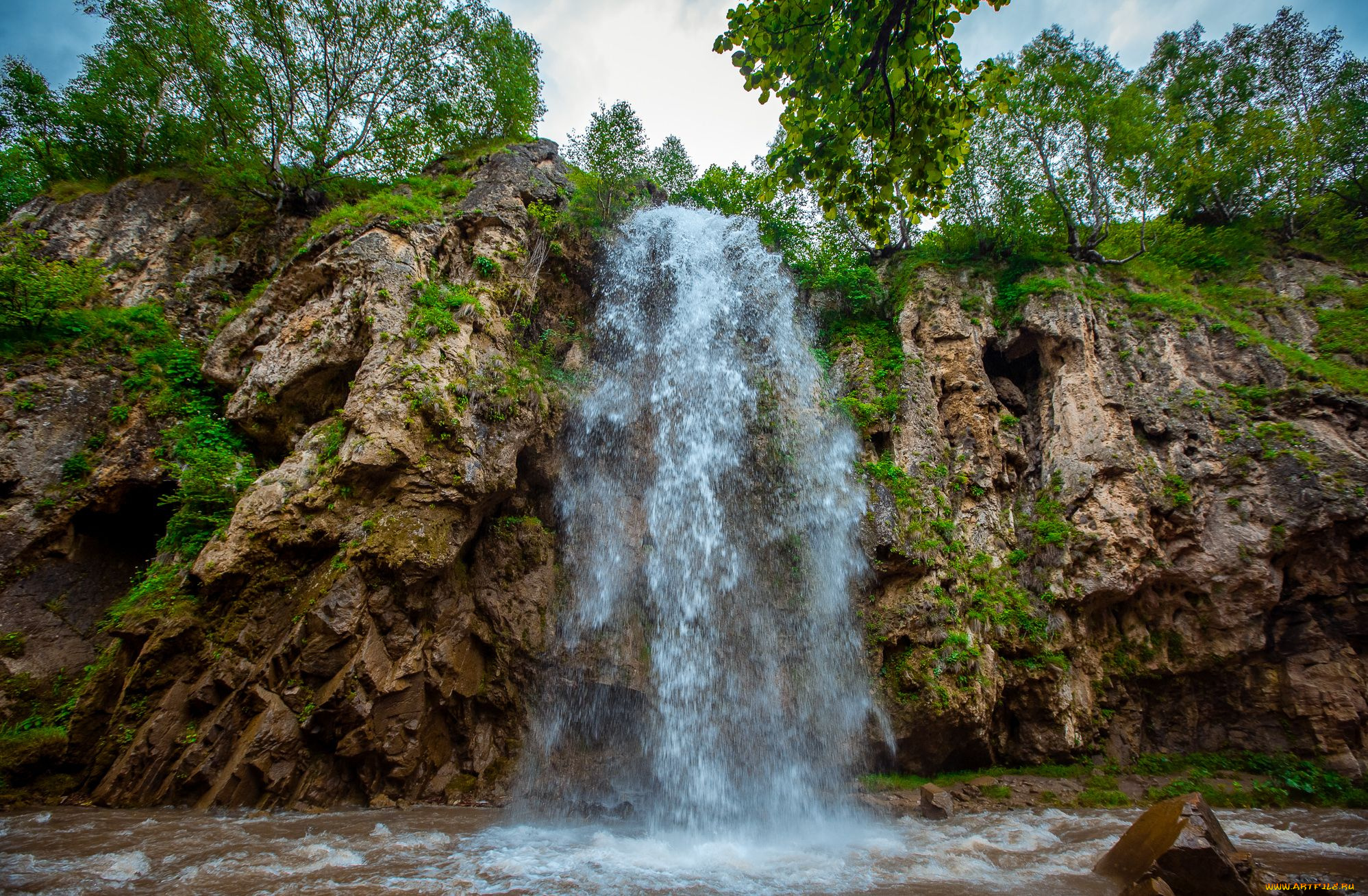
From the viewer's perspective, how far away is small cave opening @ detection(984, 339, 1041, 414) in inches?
504

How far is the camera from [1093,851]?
19.6ft

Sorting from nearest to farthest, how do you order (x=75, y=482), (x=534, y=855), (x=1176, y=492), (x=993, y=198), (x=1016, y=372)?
(x=534, y=855)
(x=75, y=482)
(x=1176, y=492)
(x=1016, y=372)
(x=993, y=198)

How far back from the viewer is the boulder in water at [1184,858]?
412 cm

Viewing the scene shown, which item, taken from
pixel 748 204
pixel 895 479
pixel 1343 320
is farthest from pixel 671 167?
pixel 1343 320

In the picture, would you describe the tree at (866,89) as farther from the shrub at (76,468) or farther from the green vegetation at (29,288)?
the green vegetation at (29,288)

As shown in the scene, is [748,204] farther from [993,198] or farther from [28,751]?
[28,751]

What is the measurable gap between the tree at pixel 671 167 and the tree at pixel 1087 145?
35.0 ft

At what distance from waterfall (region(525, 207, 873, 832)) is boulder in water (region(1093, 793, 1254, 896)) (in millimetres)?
4000

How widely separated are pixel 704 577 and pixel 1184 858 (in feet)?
22.8

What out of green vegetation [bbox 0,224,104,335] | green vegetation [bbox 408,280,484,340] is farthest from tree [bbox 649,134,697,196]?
green vegetation [bbox 0,224,104,335]

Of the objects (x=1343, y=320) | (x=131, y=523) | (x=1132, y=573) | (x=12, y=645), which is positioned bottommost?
(x=12, y=645)

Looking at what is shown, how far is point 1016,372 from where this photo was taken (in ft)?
44.4

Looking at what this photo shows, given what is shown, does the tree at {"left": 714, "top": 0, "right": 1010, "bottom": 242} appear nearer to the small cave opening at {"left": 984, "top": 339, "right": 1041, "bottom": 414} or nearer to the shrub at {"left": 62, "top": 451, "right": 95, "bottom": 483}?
the small cave opening at {"left": 984, "top": 339, "right": 1041, "bottom": 414}

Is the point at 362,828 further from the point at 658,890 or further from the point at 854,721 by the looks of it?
the point at 854,721
